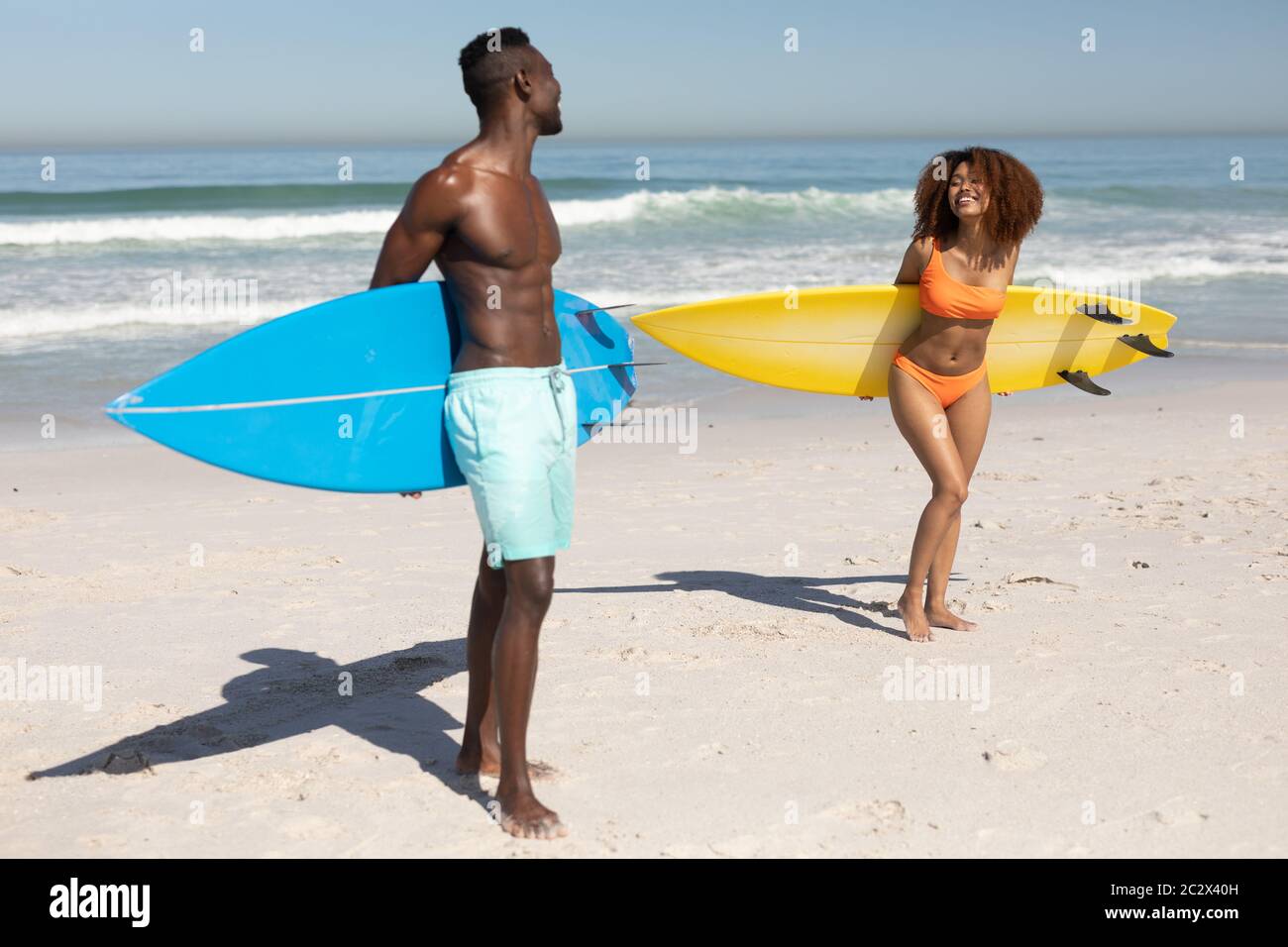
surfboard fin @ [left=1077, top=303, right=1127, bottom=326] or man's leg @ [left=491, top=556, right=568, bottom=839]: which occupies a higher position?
surfboard fin @ [left=1077, top=303, right=1127, bottom=326]

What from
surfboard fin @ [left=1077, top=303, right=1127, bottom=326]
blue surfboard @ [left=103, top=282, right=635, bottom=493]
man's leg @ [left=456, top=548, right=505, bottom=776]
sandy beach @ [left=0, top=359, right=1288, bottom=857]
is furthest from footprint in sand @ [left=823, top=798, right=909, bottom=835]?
surfboard fin @ [left=1077, top=303, right=1127, bottom=326]

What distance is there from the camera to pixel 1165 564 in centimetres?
545

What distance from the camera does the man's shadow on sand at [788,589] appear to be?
4.98 meters

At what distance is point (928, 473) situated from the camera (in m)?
4.63

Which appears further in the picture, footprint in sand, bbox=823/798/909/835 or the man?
footprint in sand, bbox=823/798/909/835

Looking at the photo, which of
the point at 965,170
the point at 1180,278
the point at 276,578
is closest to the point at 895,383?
the point at 965,170

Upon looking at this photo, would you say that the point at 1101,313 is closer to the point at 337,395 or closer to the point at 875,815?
the point at 875,815

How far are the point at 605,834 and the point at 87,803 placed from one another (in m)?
1.38

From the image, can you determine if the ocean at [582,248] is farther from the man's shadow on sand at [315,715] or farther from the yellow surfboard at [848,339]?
the man's shadow on sand at [315,715]

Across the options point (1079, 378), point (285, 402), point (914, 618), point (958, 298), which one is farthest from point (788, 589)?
point (285, 402)

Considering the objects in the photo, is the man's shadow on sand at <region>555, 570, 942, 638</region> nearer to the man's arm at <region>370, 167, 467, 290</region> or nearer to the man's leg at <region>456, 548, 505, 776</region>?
the man's leg at <region>456, 548, 505, 776</region>

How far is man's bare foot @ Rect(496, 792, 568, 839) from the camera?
10.1 ft

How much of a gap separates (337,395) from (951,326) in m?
2.29
